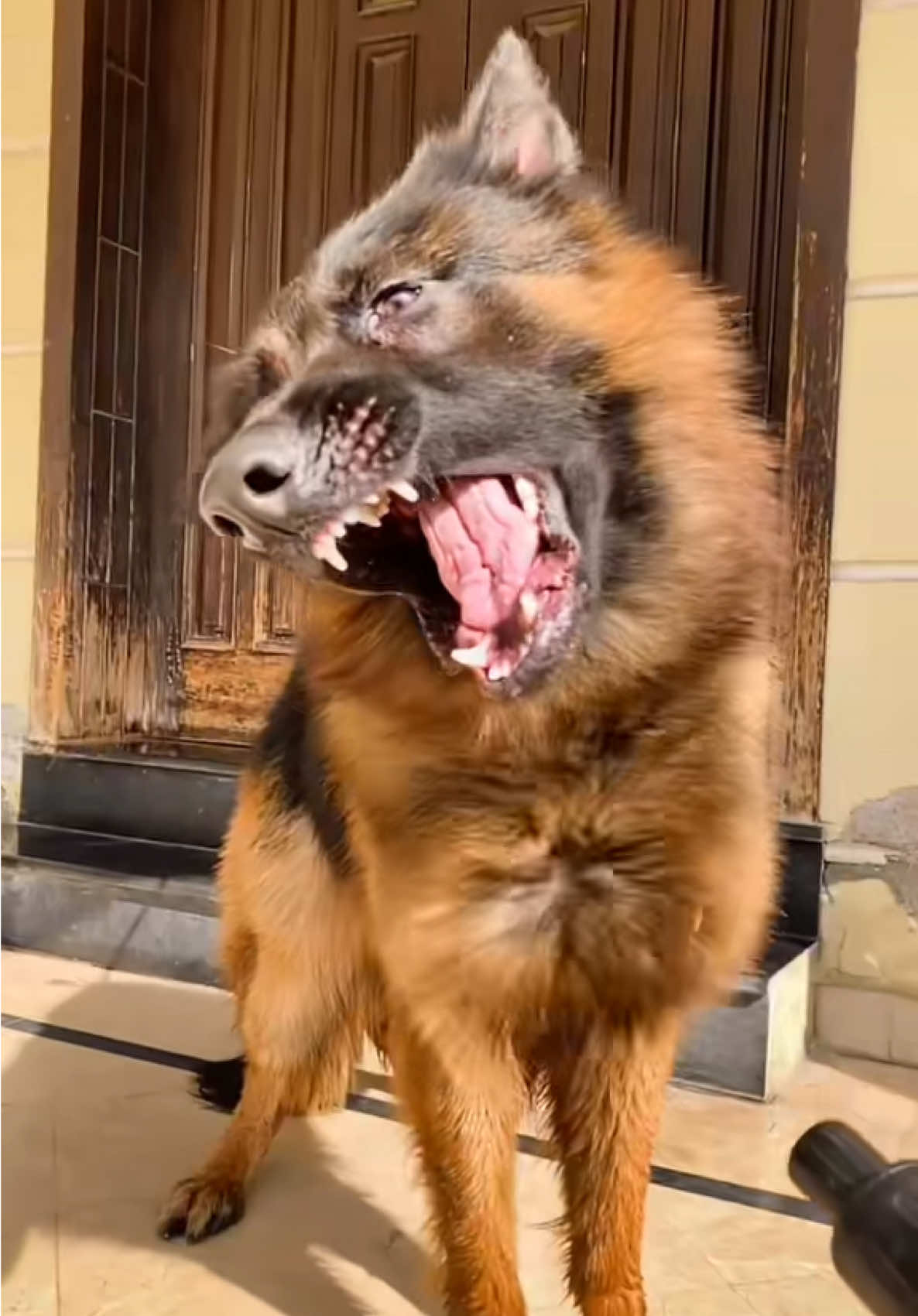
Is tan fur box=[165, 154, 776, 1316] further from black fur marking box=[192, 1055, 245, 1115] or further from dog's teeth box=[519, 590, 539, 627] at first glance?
black fur marking box=[192, 1055, 245, 1115]

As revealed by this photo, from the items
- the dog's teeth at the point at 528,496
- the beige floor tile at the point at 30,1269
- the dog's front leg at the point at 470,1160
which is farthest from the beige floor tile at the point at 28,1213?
the dog's teeth at the point at 528,496

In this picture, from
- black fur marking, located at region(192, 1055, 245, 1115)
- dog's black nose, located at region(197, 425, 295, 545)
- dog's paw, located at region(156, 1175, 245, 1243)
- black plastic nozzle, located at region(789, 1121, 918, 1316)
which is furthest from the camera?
black fur marking, located at region(192, 1055, 245, 1115)

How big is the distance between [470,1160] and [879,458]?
0.98 metres

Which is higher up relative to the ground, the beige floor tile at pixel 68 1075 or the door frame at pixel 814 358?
the door frame at pixel 814 358

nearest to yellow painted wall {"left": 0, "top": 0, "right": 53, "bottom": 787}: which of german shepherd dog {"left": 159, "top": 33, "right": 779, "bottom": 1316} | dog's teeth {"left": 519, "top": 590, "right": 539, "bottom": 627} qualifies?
german shepherd dog {"left": 159, "top": 33, "right": 779, "bottom": 1316}

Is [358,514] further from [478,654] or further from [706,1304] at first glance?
[706,1304]

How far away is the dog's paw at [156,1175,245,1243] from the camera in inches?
40.1

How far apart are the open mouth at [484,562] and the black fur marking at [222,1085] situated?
0.68 meters

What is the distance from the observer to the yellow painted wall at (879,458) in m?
1.37

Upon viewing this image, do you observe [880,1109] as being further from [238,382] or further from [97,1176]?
[238,382]

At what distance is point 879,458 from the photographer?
1.42 meters

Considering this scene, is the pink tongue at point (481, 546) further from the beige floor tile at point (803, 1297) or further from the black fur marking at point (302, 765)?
the beige floor tile at point (803, 1297)

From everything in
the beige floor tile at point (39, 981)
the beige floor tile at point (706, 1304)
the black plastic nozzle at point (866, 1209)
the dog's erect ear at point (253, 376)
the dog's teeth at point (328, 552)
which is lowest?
the beige floor tile at point (706, 1304)

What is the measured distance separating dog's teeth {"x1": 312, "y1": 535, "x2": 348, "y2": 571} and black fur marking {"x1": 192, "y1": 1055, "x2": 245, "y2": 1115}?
707mm
